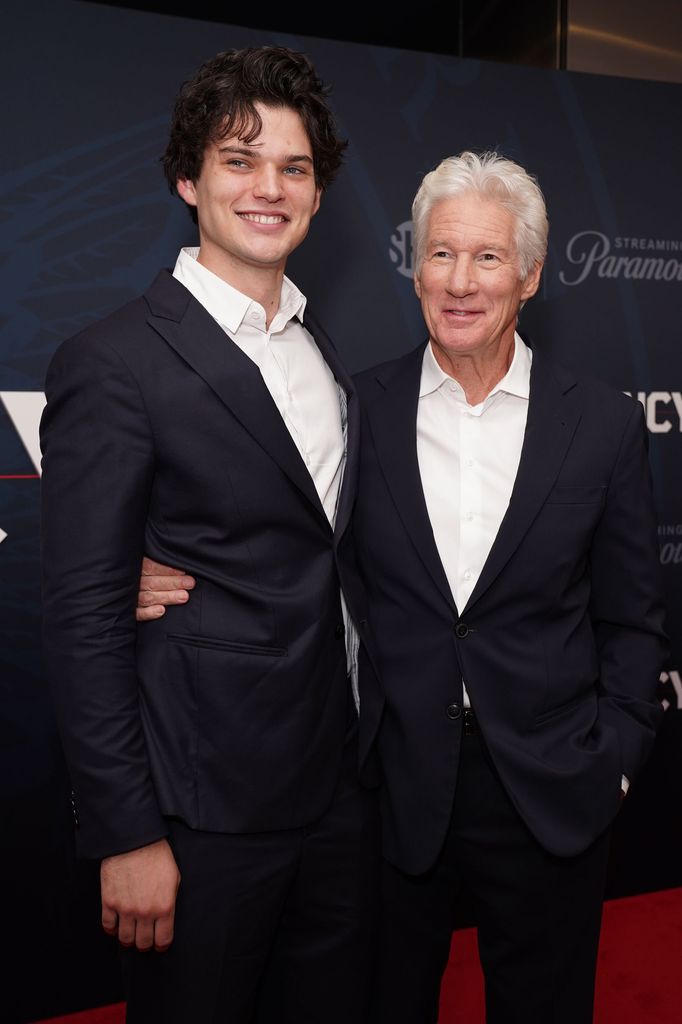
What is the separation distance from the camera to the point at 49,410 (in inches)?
53.7

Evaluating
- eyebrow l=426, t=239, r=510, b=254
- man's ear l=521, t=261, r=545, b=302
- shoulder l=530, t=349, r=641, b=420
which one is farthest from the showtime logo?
eyebrow l=426, t=239, r=510, b=254

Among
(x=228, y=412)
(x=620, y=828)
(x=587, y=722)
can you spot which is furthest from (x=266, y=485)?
(x=620, y=828)

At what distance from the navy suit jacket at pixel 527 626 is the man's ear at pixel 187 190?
55cm

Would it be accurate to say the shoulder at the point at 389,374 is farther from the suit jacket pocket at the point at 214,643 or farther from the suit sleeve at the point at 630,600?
the suit jacket pocket at the point at 214,643

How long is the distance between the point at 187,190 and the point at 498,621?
101 cm

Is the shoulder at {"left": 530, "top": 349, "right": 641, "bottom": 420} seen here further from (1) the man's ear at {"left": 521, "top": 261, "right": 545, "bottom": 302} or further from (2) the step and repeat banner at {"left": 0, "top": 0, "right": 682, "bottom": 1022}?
(2) the step and repeat banner at {"left": 0, "top": 0, "right": 682, "bottom": 1022}

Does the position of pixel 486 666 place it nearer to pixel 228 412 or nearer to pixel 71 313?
pixel 228 412

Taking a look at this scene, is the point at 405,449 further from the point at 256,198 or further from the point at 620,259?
the point at 620,259

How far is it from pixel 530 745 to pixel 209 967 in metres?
0.68

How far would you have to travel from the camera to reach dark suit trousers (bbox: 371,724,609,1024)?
165cm

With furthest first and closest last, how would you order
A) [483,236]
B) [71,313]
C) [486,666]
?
[71,313]
[483,236]
[486,666]

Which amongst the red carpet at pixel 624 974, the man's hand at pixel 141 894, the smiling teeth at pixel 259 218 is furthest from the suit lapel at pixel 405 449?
the red carpet at pixel 624 974

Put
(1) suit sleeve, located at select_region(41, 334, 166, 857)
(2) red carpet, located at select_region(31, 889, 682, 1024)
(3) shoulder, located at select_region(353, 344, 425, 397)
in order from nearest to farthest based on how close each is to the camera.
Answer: (1) suit sleeve, located at select_region(41, 334, 166, 857) → (3) shoulder, located at select_region(353, 344, 425, 397) → (2) red carpet, located at select_region(31, 889, 682, 1024)

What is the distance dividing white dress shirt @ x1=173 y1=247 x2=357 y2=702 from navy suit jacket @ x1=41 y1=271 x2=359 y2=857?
0.05 m
